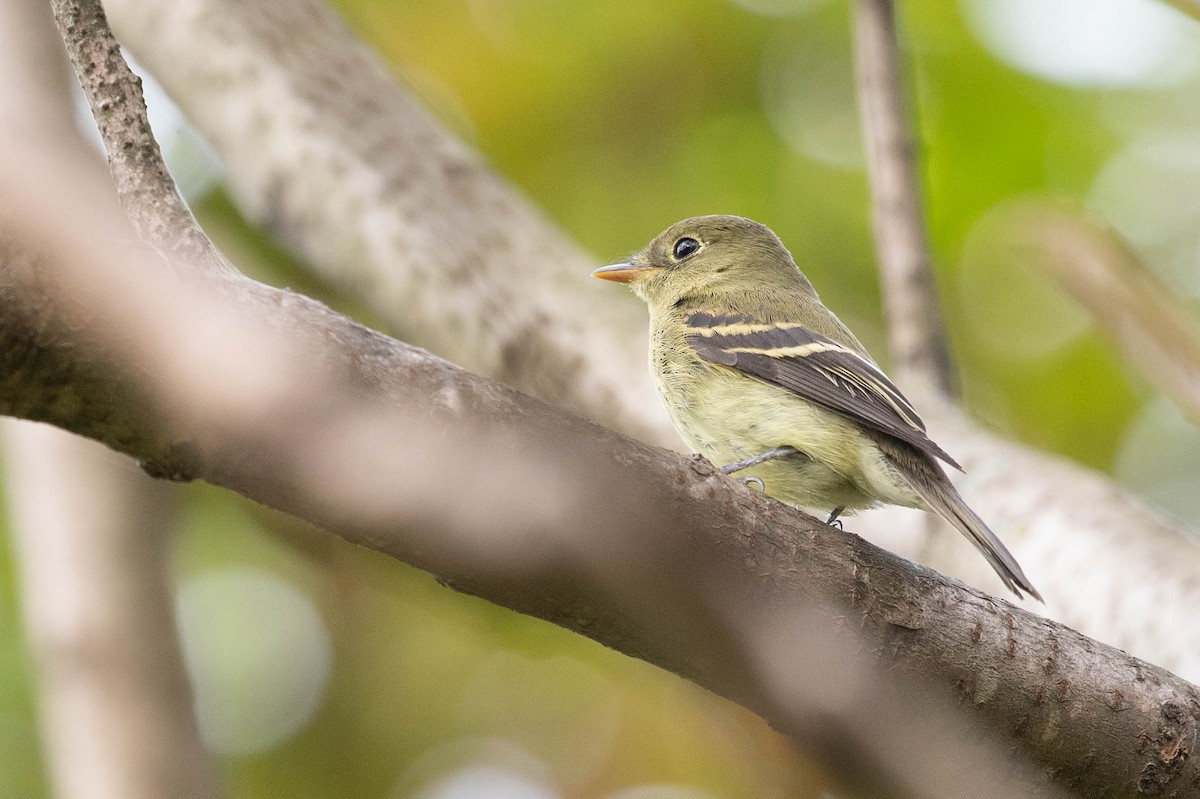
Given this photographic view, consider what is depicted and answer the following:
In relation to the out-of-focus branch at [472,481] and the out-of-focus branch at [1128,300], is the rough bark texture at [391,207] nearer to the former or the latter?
the out-of-focus branch at [1128,300]

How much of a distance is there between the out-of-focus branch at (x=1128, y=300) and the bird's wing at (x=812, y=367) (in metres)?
0.54

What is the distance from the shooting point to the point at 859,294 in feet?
19.1

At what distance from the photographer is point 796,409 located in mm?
3492

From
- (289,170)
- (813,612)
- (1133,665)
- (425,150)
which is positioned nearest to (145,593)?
(289,170)

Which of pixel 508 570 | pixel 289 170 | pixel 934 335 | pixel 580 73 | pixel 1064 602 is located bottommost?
pixel 508 570

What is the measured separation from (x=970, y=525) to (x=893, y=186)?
1.45 metres

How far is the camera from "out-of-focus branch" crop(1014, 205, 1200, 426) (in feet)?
8.65

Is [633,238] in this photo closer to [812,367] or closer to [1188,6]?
[812,367]

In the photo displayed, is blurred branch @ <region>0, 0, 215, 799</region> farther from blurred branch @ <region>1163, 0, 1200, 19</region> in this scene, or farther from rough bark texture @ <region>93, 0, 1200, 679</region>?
blurred branch @ <region>1163, 0, 1200, 19</region>

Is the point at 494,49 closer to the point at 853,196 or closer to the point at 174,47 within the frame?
the point at 174,47

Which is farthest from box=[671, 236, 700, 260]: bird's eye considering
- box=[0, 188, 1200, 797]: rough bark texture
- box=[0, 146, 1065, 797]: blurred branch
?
box=[0, 146, 1065, 797]: blurred branch

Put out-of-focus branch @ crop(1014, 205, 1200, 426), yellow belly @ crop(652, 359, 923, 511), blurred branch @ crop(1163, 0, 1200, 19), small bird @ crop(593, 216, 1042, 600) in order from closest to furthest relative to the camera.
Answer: blurred branch @ crop(1163, 0, 1200, 19) < out-of-focus branch @ crop(1014, 205, 1200, 426) < small bird @ crop(593, 216, 1042, 600) < yellow belly @ crop(652, 359, 923, 511)

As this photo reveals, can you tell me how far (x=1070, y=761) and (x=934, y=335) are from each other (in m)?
2.29

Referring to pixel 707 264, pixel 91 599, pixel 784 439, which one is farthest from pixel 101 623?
pixel 707 264
